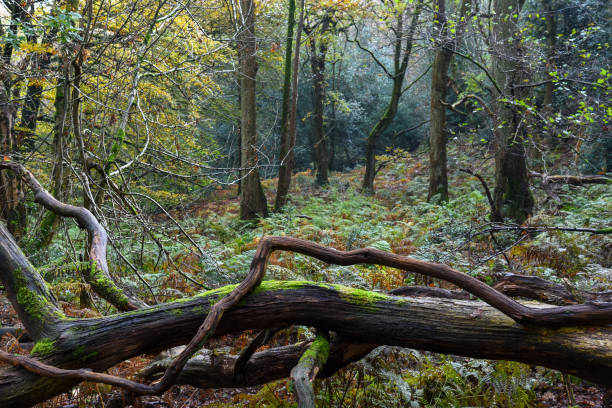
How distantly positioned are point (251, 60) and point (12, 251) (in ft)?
37.4

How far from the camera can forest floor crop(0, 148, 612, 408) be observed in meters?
3.55

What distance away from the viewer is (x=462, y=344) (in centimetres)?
251

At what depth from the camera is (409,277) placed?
656 centimetres

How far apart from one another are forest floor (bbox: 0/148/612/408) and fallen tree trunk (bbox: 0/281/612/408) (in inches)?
42.5

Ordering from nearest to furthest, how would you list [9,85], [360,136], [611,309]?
[611,309] < [9,85] < [360,136]

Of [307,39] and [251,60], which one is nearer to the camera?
[251,60]

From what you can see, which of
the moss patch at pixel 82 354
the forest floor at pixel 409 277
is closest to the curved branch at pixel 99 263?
the moss patch at pixel 82 354

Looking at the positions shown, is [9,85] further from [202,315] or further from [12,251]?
[202,315]

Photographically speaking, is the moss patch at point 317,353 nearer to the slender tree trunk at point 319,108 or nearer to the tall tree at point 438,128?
the tall tree at point 438,128

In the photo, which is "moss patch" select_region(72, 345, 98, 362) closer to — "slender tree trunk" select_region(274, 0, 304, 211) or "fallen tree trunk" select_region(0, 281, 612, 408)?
"fallen tree trunk" select_region(0, 281, 612, 408)

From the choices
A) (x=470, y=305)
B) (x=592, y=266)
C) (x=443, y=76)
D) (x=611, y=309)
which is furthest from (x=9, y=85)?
(x=443, y=76)

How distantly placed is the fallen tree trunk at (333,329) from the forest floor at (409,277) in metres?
1.08

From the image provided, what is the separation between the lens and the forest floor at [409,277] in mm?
3555

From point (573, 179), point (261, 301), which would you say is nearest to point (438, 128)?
point (573, 179)
